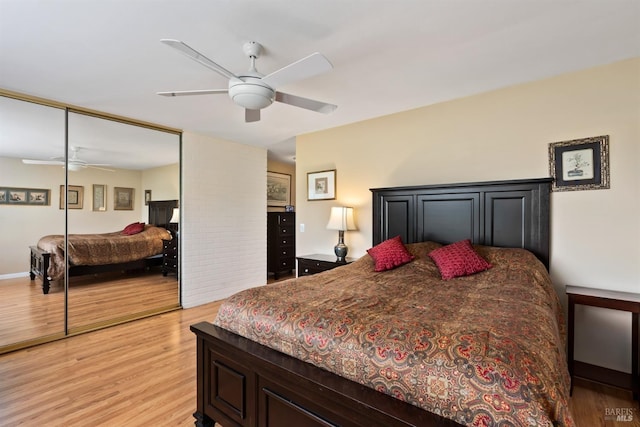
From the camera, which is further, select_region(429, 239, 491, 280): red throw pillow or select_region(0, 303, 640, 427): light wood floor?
select_region(429, 239, 491, 280): red throw pillow

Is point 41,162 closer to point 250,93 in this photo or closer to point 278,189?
point 250,93

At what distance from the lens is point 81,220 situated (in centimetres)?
327

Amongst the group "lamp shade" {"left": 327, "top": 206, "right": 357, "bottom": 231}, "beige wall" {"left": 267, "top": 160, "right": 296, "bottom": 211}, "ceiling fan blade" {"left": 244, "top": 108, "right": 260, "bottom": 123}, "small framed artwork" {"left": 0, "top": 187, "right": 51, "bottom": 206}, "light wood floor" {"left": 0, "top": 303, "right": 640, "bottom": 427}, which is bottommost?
"light wood floor" {"left": 0, "top": 303, "right": 640, "bottom": 427}

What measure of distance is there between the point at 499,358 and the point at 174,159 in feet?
14.0

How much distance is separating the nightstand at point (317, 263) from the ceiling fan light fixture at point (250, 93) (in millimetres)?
2126

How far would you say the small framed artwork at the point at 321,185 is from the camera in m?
4.08

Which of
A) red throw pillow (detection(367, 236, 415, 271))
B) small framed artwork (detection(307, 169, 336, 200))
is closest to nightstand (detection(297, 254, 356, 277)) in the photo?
red throw pillow (detection(367, 236, 415, 271))

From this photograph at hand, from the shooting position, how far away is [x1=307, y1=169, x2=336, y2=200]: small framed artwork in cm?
408

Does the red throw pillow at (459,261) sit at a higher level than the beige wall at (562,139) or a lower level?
lower

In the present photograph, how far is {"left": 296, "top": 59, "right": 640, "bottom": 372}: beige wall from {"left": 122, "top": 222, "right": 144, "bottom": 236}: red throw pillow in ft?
9.97

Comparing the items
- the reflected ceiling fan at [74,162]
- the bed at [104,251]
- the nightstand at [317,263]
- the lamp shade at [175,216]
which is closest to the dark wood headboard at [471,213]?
the nightstand at [317,263]

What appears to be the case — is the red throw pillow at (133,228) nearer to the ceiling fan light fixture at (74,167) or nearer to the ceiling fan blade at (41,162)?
the ceiling fan light fixture at (74,167)

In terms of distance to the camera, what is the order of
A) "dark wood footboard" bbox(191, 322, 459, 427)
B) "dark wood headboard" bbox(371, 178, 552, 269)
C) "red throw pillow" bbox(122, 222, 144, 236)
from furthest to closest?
"red throw pillow" bbox(122, 222, 144, 236)
"dark wood headboard" bbox(371, 178, 552, 269)
"dark wood footboard" bbox(191, 322, 459, 427)

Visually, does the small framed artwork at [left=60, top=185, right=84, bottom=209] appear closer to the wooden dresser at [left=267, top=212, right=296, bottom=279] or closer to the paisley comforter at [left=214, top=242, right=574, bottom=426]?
the paisley comforter at [left=214, top=242, right=574, bottom=426]
